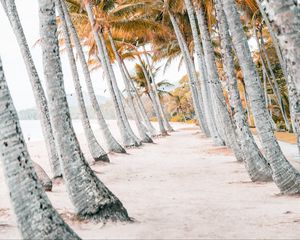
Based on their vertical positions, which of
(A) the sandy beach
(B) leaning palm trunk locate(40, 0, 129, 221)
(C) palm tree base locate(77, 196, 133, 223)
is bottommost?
(A) the sandy beach

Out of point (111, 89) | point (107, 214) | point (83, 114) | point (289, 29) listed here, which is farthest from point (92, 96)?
point (289, 29)

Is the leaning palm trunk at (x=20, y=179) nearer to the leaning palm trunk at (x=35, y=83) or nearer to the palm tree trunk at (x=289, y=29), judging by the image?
the palm tree trunk at (x=289, y=29)

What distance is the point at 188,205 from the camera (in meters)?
7.92

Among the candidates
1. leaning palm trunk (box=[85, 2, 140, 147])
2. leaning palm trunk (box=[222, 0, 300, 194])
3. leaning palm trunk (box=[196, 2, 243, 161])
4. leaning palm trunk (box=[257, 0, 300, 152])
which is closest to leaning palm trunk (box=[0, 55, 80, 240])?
leaning palm trunk (box=[257, 0, 300, 152])

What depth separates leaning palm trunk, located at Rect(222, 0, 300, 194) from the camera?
28.7ft

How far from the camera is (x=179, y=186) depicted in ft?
34.7

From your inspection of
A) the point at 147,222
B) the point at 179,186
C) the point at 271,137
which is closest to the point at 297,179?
the point at 271,137

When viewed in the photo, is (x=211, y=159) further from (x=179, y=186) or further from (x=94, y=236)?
(x=94, y=236)

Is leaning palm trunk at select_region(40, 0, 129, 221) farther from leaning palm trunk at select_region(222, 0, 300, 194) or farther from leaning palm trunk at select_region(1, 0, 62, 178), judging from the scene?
leaning palm trunk at select_region(1, 0, 62, 178)

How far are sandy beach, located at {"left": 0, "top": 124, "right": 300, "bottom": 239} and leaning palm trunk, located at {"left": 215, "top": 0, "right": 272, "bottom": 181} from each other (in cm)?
40

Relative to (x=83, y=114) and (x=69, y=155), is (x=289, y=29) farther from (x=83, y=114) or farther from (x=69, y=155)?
(x=83, y=114)

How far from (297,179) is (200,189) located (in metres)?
2.41

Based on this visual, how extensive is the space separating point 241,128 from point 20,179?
7.29 metres

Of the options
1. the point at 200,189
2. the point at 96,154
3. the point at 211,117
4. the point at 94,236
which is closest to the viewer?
the point at 94,236
